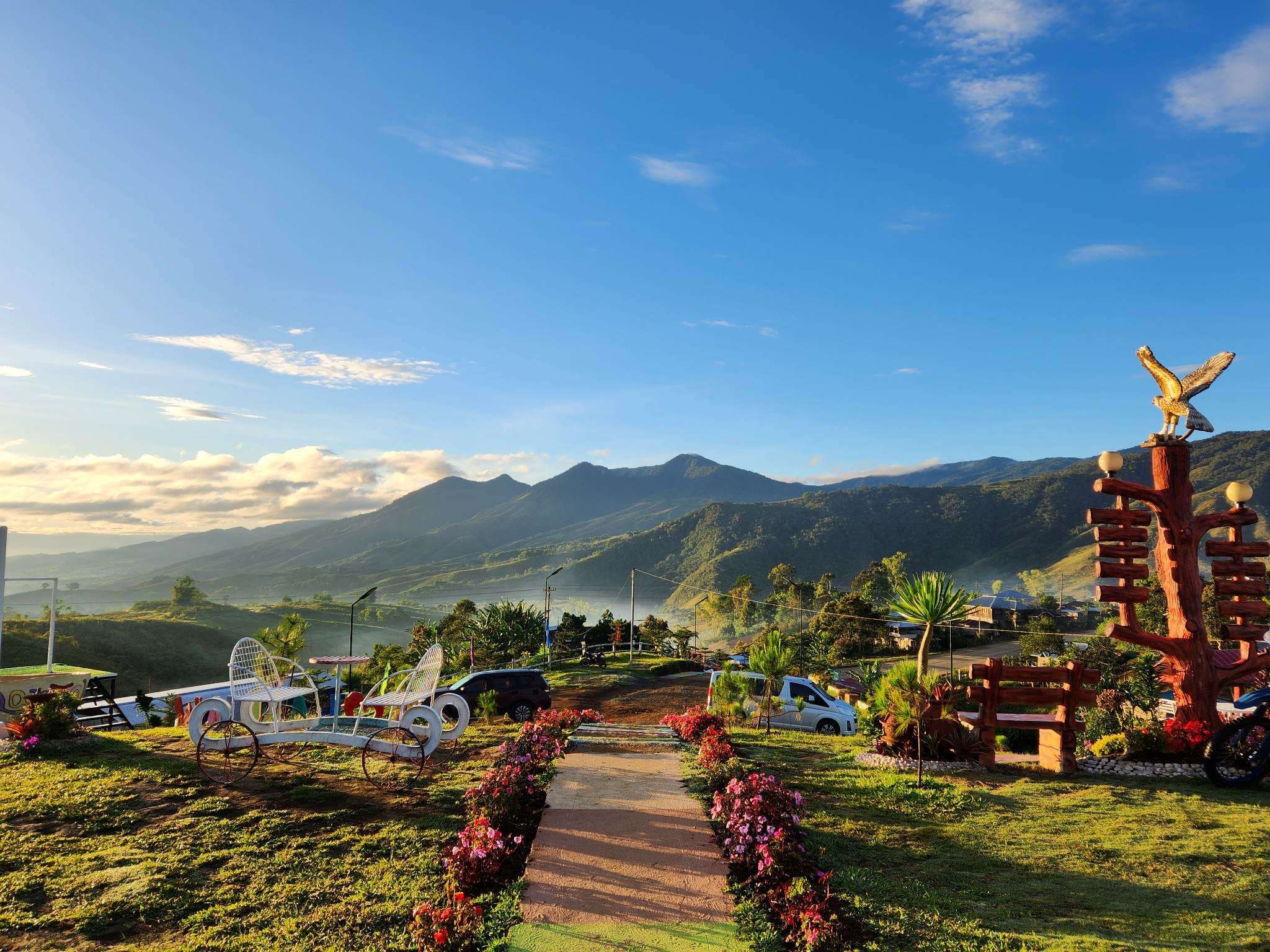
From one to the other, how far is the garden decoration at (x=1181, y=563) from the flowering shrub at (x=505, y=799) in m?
10.0

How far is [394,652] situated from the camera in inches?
1489

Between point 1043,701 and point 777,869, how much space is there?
24.1 feet

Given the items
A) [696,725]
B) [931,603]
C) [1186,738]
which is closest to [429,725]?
[696,725]

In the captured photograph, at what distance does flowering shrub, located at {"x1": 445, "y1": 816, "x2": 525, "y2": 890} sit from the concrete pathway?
348 mm

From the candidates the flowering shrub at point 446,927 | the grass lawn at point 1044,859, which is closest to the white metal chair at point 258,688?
the flowering shrub at point 446,927

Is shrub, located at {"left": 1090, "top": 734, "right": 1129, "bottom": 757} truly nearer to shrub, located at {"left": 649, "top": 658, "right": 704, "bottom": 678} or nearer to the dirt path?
the dirt path

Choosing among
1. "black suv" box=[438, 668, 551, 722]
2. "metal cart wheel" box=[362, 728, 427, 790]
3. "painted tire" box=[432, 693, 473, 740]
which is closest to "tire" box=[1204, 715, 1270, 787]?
"painted tire" box=[432, 693, 473, 740]

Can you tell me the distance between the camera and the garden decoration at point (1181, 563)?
12.4m

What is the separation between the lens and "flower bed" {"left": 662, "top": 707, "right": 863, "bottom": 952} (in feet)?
17.2

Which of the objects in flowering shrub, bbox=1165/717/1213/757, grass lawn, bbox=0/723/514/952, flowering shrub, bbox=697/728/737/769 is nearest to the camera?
grass lawn, bbox=0/723/514/952

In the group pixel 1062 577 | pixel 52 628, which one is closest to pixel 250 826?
pixel 52 628

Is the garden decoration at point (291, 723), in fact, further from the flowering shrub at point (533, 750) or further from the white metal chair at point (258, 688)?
the flowering shrub at point (533, 750)

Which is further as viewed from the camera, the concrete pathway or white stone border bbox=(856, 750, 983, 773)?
white stone border bbox=(856, 750, 983, 773)

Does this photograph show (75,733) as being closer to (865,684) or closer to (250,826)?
(250,826)
